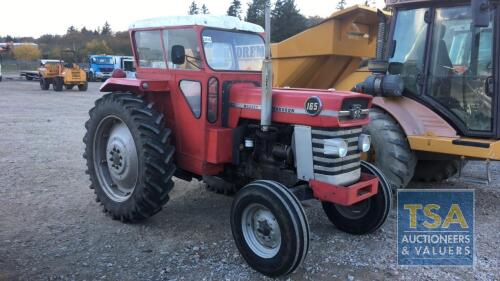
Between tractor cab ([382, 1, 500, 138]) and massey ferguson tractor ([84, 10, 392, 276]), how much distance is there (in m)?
1.53

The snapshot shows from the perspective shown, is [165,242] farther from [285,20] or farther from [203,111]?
[285,20]

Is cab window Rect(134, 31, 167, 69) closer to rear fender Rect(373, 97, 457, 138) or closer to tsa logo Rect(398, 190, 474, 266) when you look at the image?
rear fender Rect(373, 97, 457, 138)

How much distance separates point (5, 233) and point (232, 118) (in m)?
2.54

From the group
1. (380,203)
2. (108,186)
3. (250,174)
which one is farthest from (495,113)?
(108,186)

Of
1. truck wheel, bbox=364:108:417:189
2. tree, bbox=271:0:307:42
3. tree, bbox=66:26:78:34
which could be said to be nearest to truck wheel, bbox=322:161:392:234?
truck wheel, bbox=364:108:417:189

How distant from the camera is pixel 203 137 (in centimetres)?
462

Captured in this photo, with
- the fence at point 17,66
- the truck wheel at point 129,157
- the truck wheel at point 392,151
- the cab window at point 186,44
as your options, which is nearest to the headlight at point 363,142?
the truck wheel at point 392,151

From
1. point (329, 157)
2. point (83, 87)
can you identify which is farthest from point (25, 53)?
point (329, 157)

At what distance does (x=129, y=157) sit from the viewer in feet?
16.0

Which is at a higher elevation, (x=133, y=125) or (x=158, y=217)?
(x=133, y=125)

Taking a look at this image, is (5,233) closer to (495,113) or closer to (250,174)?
(250,174)

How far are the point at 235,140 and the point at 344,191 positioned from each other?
4.10 ft

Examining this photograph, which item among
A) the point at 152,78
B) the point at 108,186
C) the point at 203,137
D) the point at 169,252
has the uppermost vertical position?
the point at 152,78

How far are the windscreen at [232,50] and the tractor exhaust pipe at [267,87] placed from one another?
74cm
